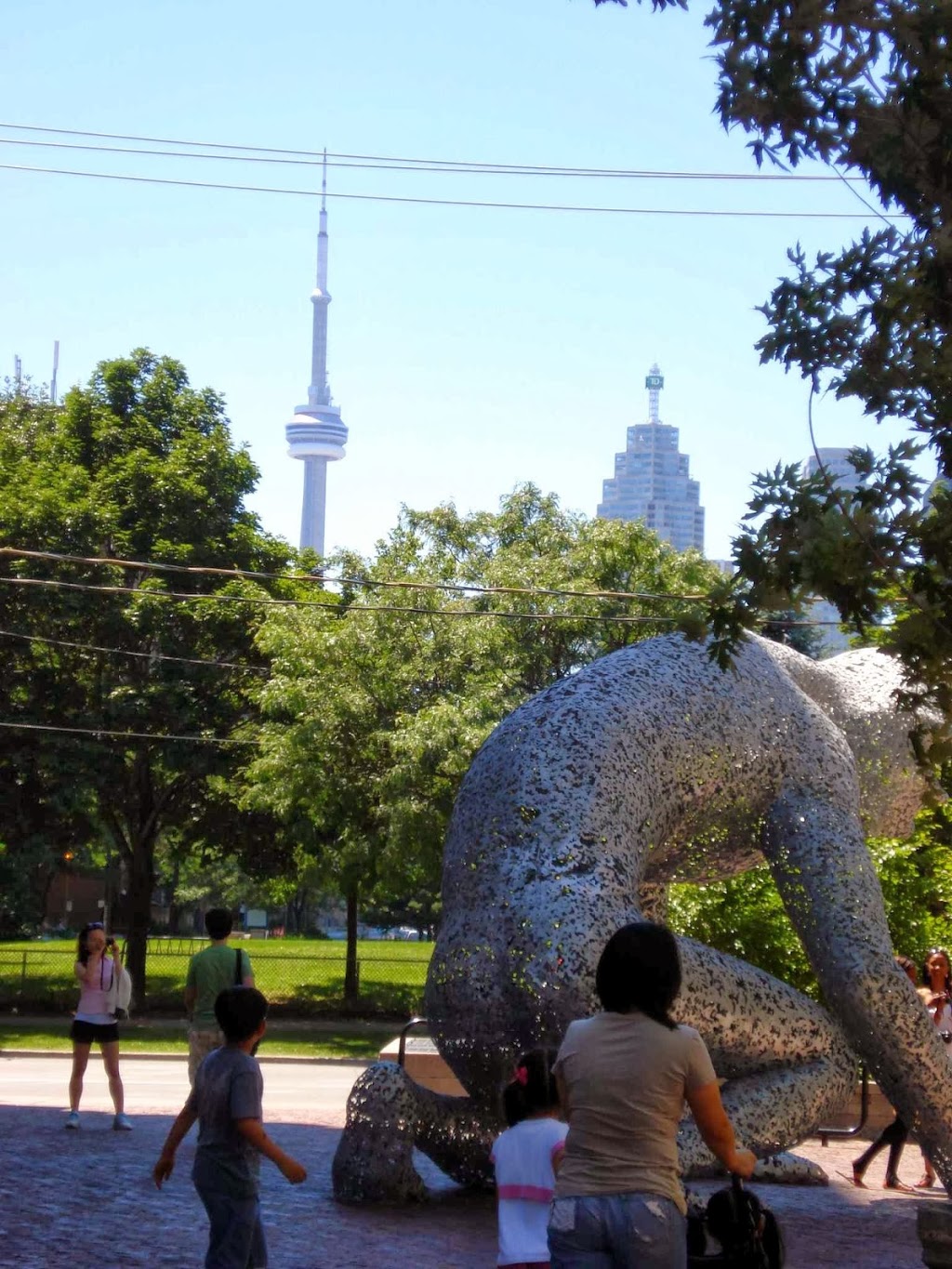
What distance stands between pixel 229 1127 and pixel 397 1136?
9.31ft

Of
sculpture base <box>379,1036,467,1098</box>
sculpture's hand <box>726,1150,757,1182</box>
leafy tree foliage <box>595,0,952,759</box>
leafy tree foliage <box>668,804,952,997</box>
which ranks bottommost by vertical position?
sculpture base <box>379,1036,467,1098</box>

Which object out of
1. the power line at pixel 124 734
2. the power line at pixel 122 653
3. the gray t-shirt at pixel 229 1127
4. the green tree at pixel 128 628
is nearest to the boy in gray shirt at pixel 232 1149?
the gray t-shirt at pixel 229 1127

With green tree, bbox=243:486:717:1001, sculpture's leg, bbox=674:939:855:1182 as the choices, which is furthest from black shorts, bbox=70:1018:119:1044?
green tree, bbox=243:486:717:1001

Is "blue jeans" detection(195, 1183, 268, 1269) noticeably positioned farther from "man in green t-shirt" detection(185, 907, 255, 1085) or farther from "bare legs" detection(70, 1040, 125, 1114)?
"bare legs" detection(70, 1040, 125, 1114)

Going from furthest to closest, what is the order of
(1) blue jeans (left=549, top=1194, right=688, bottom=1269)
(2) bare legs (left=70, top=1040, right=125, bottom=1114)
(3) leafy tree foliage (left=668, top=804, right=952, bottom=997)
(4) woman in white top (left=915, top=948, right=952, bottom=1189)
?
(3) leafy tree foliage (left=668, top=804, right=952, bottom=997)
(2) bare legs (left=70, top=1040, right=125, bottom=1114)
(4) woman in white top (left=915, top=948, right=952, bottom=1189)
(1) blue jeans (left=549, top=1194, right=688, bottom=1269)

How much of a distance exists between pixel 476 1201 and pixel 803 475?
450 centimetres

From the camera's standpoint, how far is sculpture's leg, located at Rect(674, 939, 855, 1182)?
743 centimetres

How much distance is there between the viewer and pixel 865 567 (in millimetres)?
5727

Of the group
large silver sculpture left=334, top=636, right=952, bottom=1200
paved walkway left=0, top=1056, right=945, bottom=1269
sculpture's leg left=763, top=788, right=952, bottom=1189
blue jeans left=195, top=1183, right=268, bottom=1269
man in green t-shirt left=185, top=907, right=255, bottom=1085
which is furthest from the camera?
man in green t-shirt left=185, top=907, right=255, bottom=1085

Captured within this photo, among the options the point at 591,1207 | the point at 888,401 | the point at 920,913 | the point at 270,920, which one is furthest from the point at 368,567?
the point at 270,920

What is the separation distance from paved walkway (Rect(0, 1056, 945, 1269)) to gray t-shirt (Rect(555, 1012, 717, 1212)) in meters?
3.20

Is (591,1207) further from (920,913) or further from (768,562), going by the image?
(920,913)

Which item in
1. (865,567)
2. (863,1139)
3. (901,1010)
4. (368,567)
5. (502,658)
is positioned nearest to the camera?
(865,567)

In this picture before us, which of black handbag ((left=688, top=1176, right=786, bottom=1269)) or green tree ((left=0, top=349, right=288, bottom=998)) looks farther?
green tree ((left=0, top=349, right=288, bottom=998))
